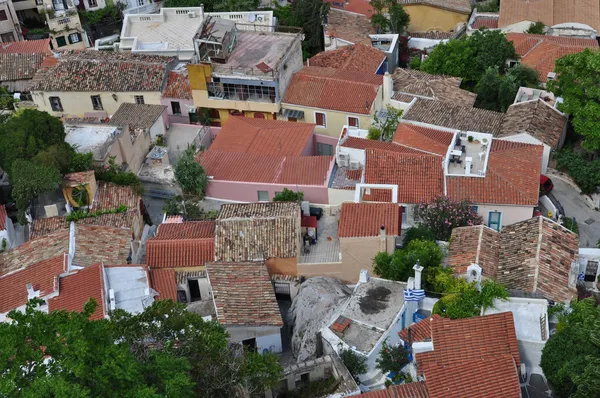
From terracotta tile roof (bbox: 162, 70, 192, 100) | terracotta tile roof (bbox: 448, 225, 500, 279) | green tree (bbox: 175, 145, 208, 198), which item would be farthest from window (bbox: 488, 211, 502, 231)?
terracotta tile roof (bbox: 162, 70, 192, 100)

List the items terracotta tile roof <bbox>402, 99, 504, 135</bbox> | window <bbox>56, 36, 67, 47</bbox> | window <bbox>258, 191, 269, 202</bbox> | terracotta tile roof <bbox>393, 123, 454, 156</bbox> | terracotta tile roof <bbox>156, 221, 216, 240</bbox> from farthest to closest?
window <bbox>56, 36, 67, 47</bbox> < terracotta tile roof <bbox>402, 99, 504, 135</bbox> < terracotta tile roof <bbox>393, 123, 454, 156</bbox> < window <bbox>258, 191, 269, 202</bbox> < terracotta tile roof <bbox>156, 221, 216, 240</bbox>

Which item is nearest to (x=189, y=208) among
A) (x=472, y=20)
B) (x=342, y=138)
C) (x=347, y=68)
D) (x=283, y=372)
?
(x=342, y=138)

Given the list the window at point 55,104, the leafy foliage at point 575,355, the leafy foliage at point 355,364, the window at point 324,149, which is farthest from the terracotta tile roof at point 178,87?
the leafy foliage at point 575,355

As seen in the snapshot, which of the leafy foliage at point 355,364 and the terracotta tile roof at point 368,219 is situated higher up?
the terracotta tile roof at point 368,219

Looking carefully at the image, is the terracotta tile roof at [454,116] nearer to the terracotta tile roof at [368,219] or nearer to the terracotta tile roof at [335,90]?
the terracotta tile roof at [335,90]

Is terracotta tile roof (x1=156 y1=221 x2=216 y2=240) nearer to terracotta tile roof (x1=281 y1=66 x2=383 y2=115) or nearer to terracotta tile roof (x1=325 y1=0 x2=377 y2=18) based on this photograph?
terracotta tile roof (x1=281 y1=66 x2=383 y2=115)

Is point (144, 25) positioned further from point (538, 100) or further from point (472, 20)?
point (538, 100)
